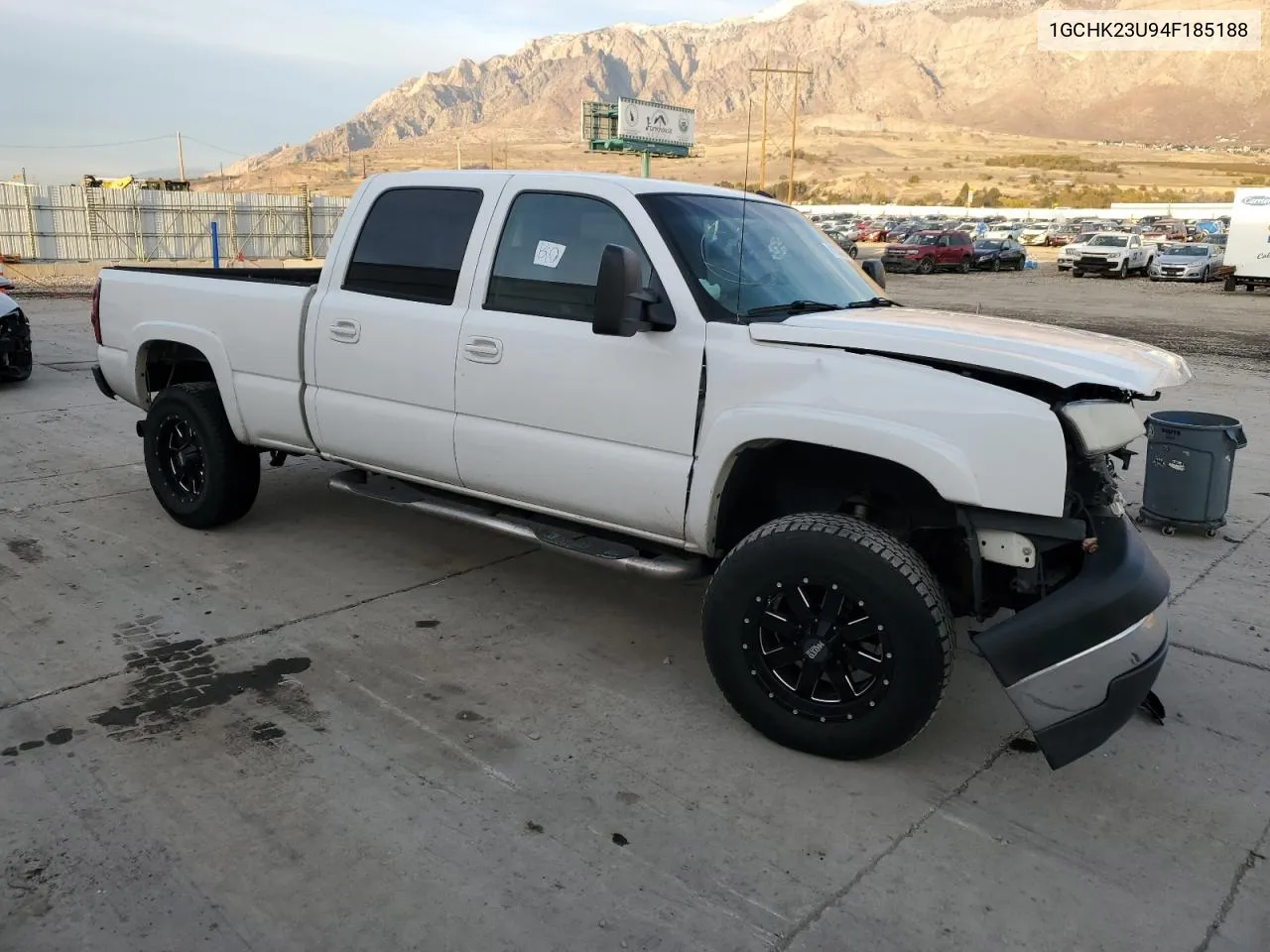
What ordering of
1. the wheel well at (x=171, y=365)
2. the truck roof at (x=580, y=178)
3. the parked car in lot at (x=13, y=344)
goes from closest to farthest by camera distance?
the truck roof at (x=580, y=178)
the wheel well at (x=171, y=365)
the parked car in lot at (x=13, y=344)

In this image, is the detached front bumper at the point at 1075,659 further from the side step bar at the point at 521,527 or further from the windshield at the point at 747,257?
the windshield at the point at 747,257

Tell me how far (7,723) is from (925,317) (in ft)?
12.1

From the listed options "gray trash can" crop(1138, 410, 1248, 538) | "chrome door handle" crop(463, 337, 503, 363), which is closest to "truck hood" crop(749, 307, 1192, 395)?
"chrome door handle" crop(463, 337, 503, 363)

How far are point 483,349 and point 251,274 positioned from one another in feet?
9.26

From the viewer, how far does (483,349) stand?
4434 mm

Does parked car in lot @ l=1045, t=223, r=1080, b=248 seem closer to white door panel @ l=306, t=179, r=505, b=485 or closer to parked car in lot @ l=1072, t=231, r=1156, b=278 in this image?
parked car in lot @ l=1072, t=231, r=1156, b=278

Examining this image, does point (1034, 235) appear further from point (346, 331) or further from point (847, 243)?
point (346, 331)

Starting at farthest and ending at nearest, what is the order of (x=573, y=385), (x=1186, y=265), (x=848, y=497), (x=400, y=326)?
(x=1186, y=265), (x=400, y=326), (x=573, y=385), (x=848, y=497)

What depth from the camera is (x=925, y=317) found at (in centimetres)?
416

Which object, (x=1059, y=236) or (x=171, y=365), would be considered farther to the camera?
(x=1059, y=236)

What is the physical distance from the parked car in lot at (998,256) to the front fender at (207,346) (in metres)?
37.8

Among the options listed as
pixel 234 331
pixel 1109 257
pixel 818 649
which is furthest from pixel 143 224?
pixel 818 649

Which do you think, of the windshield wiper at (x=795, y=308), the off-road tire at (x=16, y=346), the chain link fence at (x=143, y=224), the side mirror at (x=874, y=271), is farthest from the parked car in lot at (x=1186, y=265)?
the windshield wiper at (x=795, y=308)

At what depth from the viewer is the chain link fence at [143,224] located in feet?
107
